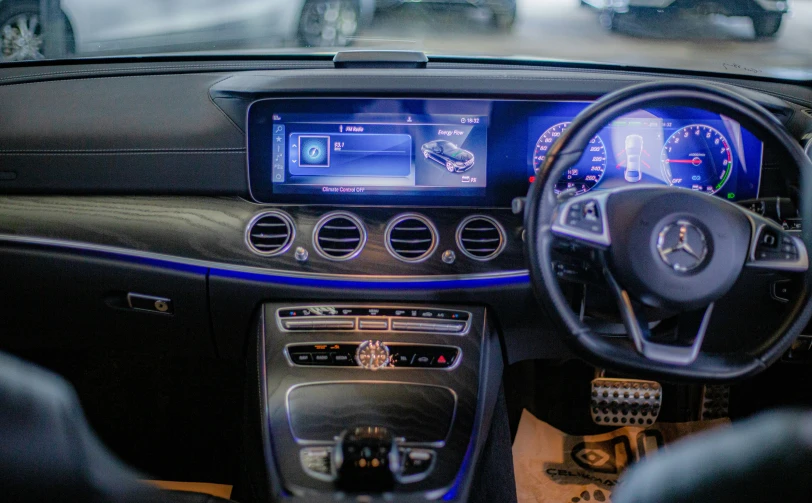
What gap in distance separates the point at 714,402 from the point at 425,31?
171 cm

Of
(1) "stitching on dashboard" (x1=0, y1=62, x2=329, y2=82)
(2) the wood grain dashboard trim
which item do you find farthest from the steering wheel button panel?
(1) "stitching on dashboard" (x1=0, y1=62, x2=329, y2=82)

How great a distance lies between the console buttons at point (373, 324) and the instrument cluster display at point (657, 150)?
58 centimetres

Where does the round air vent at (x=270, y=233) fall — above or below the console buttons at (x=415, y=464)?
above

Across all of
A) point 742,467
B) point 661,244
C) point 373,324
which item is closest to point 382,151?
point 373,324

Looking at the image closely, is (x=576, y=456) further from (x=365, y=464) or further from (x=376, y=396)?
(x=365, y=464)

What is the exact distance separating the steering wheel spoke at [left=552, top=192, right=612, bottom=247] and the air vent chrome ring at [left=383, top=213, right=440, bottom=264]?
53 centimetres

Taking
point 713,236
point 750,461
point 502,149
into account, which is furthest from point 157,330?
point 750,461

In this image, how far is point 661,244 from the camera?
63.3 inches

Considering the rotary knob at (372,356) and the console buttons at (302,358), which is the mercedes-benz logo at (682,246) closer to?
the rotary knob at (372,356)

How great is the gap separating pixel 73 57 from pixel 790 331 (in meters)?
2.21

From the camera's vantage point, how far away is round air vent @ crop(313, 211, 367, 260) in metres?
2.10

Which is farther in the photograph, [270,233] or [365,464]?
[270,233]

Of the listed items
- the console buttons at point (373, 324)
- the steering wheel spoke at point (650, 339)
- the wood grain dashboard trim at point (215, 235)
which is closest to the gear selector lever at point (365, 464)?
the console buttons at point (373, 324)

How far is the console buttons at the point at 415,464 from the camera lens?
5.86 ft
